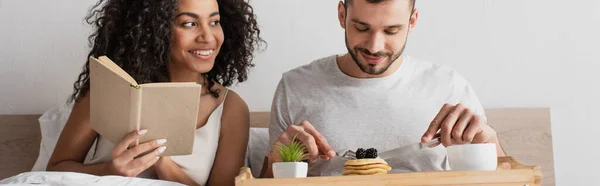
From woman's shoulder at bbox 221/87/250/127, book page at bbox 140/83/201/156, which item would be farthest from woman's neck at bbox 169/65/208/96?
book page at bbox 140/83/201/156

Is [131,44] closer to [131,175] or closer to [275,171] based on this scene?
[131,175]

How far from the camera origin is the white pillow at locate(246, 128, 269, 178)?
2.26 metres

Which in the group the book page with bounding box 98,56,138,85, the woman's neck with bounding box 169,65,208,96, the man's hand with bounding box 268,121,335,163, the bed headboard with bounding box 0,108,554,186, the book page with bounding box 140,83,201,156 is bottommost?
the bed headboard with bounding box 0,108,554,186

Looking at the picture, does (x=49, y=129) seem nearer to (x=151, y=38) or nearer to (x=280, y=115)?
(x=151, y=38)

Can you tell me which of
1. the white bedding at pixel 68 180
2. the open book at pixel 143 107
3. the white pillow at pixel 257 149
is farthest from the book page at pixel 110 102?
the white pillow at pixel 257 149

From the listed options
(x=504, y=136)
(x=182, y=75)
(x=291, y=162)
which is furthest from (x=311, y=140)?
(x=504, y=136)

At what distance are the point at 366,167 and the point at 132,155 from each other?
537 mm

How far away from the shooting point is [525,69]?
8.06 feet

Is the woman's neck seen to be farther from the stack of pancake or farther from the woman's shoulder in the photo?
the stack of pancake

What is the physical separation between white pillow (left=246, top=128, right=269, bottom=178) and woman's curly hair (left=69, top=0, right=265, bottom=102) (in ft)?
0.56

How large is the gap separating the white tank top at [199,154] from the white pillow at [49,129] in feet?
0.76

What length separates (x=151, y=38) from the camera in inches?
83.0

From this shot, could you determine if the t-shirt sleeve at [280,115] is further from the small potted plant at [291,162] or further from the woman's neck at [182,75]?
the small potted plant at [291,162]

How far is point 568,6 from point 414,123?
78 cm
